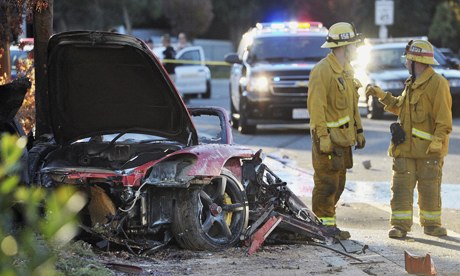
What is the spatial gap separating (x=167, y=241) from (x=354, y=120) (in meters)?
2.20

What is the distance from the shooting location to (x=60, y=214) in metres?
1.84

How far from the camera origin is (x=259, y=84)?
56.9 ft

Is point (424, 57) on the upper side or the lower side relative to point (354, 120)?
upper

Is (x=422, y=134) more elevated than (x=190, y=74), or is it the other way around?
(x=422, y=134)

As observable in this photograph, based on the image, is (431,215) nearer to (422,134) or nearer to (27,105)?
(422,134)

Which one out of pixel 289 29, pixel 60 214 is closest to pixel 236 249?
pixel 60 214

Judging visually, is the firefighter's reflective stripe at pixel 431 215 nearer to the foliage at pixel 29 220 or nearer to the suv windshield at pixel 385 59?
the foliage at pixel 29 220

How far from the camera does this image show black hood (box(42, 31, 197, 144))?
648 centimetres

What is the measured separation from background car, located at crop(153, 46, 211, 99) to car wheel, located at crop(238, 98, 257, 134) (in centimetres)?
1034

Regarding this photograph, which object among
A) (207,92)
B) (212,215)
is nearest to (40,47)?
(212,215)

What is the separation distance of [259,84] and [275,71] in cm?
40

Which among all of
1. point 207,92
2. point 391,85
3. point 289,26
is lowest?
point 207,92

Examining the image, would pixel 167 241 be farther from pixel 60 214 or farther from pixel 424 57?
pixel 60 214

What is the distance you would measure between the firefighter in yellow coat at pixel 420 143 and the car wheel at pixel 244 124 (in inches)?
383
